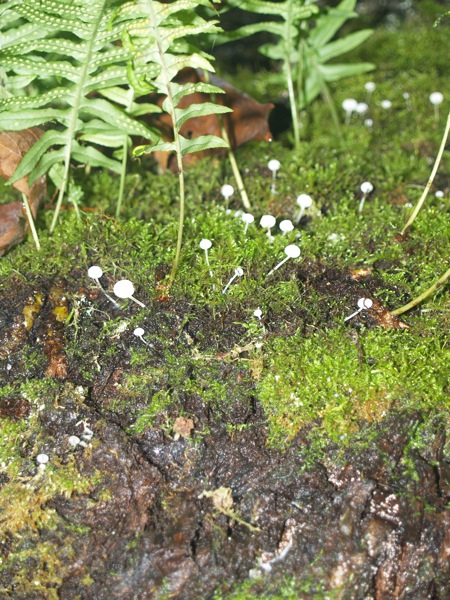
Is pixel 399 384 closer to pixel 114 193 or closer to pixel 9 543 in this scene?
pixel 9 543

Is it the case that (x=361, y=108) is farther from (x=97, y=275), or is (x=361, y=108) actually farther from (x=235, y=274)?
(x=97, y=275)

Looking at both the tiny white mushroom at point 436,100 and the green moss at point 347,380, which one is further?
the tiny white mushroom at point 436,100

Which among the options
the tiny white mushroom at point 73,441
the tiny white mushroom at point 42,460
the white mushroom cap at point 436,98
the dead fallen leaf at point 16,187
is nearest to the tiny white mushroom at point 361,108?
the white mushroom cap at point 436,98

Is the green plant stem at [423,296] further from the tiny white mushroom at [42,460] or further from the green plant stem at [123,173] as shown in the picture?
the tiny white mushroom at [42,460]

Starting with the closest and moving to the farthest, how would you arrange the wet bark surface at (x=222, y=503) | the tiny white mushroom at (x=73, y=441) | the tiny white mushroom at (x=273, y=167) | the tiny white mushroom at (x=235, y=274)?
the wet bark surface at (x=222, y=503) < the tiny white mushroom at (x=73, y=441) < the tiny white mushroom at (x=235, y=274) < the tiny white mushroom at (x=273, y=167)

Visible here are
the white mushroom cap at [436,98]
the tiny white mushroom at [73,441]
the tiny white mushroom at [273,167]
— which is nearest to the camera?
the tiny white mushroom at [73,441]

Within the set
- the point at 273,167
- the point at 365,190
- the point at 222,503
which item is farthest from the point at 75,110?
the point at 222,503

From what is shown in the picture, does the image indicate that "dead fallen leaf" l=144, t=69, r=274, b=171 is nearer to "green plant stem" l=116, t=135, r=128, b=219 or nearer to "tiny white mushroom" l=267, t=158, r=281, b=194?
"tiny white mushroom" l=267, t=158, r=281, b=194
